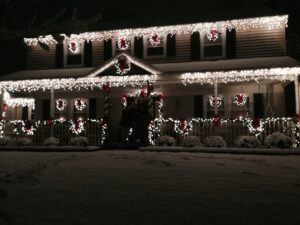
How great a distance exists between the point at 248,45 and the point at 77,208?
14.2 meters

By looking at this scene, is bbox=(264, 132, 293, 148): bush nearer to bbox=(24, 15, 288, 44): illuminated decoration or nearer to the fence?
the fence

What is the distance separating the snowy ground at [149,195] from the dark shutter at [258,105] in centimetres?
810

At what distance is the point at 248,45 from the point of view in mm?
18016

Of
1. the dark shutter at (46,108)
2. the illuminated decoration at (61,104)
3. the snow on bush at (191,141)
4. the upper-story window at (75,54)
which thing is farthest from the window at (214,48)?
the dark shutter at (46,108)

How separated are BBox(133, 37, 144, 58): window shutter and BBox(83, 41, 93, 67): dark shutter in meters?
2.37

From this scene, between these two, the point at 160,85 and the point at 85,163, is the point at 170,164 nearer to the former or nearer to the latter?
the point at 85,163

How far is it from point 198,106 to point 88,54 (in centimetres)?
626

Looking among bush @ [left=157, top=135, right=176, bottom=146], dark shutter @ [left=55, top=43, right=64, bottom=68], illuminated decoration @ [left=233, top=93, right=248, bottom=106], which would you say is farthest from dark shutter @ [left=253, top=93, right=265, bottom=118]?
dark shutter @ [left=55, top=43, right=64, bottom=68]

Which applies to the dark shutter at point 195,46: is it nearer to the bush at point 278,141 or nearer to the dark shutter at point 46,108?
the bush at point 278,141

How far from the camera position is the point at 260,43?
58.7 ft

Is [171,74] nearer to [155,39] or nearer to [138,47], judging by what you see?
[155,39]

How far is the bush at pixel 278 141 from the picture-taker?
1404 cm

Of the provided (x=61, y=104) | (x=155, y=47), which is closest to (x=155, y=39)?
(x=155, y=47)

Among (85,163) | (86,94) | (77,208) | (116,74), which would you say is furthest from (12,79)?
(77,208)
